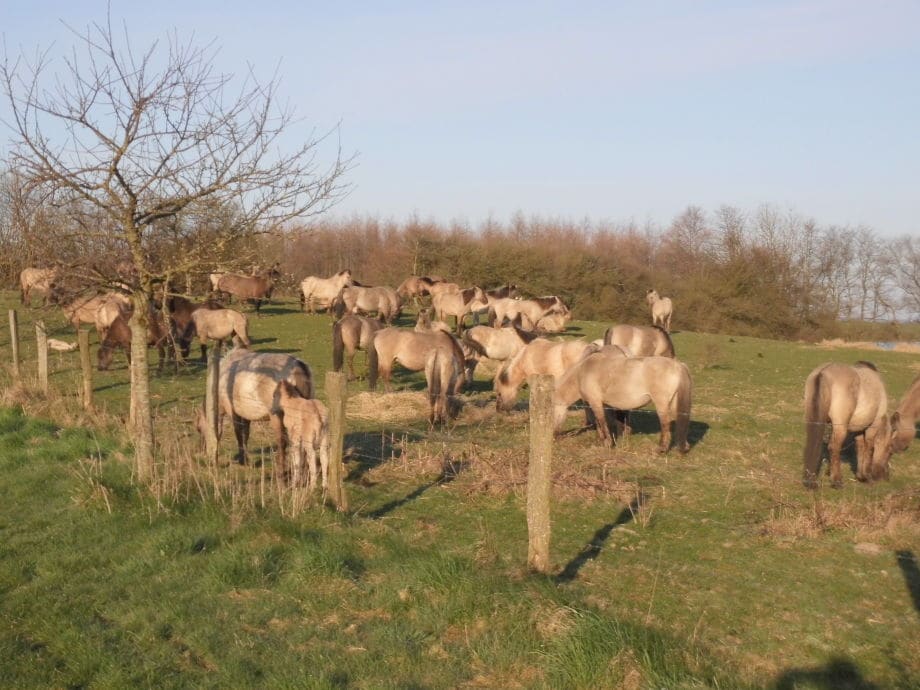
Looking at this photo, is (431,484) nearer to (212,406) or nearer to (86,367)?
(212,406)

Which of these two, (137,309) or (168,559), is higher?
(137,309)

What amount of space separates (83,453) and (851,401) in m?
9.74

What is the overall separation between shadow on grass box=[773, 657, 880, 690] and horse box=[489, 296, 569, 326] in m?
26.1

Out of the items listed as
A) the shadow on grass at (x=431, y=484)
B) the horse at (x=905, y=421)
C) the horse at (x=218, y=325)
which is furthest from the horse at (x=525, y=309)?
the shadow on grass at (x=431, y=484)

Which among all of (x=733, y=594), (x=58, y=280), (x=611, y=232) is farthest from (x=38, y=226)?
(x=611, y=232)

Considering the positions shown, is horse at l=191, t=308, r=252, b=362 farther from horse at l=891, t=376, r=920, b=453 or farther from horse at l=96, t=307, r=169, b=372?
horse at l=891, t=376, r=920, b=453

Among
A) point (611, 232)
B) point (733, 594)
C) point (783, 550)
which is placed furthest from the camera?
point (611, 232)

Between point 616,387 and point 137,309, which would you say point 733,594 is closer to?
point 616,387

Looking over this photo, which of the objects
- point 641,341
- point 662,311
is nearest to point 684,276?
point 662,311

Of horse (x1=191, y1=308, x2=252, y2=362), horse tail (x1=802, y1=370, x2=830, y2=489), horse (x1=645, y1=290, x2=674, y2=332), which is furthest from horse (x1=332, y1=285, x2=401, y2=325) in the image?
horse tail (x1=802, y1=370, x2=830, y2=489)

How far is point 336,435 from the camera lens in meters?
8.21

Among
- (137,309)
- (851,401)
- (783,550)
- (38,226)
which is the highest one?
(38,226)

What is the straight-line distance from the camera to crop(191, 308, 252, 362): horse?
21.8 metres

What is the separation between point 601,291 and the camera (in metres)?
48.9
